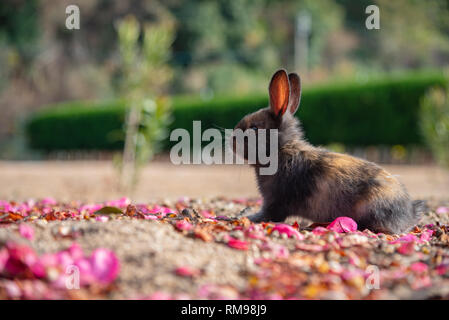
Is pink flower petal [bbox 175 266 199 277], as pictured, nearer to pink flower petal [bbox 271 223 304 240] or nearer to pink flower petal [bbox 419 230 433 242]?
pink flower petal [bbox 271 223 304 240]

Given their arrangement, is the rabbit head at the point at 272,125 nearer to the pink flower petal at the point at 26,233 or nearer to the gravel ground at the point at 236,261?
the gravel ground at the point at 236,261

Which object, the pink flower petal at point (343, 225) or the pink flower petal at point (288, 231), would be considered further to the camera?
the pink flower petal at point (343, 225)

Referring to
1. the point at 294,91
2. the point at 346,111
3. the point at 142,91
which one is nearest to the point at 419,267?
the point at 294,91

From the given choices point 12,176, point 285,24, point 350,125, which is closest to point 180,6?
point 285,24

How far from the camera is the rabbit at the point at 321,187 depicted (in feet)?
9.73

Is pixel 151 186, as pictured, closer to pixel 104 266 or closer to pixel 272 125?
pixel 272 125

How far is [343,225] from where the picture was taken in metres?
2.84

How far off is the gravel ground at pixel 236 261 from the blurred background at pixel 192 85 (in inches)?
193

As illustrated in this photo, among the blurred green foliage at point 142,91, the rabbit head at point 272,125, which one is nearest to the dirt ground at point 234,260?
the rabbit head at point 272,125

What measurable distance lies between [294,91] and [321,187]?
2.34 feet

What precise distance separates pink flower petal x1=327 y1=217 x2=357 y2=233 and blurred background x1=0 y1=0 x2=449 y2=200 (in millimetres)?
4669

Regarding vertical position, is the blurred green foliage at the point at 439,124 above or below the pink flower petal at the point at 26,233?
above

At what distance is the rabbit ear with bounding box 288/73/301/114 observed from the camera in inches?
126

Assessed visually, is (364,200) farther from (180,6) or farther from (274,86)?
(180,6)
